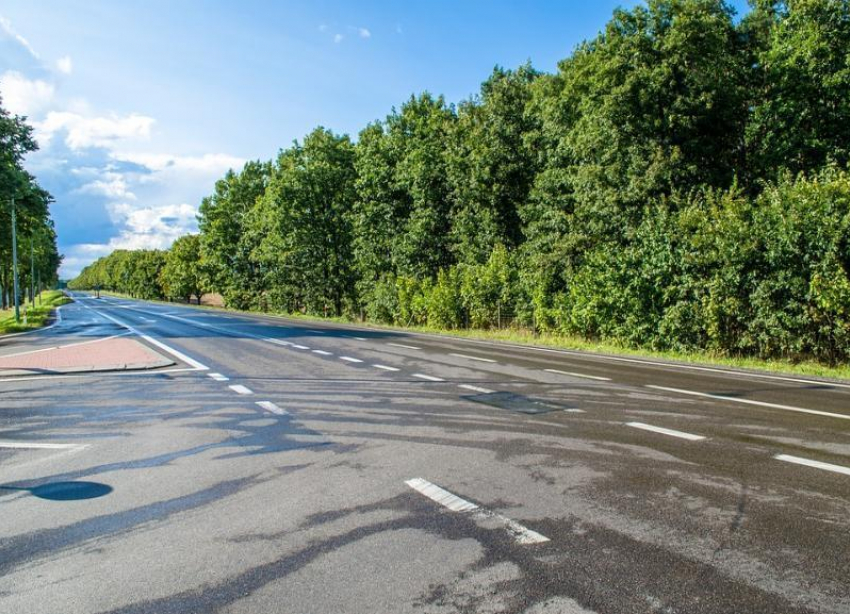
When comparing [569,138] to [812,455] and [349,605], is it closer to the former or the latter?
[812,455]

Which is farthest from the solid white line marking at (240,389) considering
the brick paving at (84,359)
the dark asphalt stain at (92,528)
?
the dark asphalt stain at (92,528)

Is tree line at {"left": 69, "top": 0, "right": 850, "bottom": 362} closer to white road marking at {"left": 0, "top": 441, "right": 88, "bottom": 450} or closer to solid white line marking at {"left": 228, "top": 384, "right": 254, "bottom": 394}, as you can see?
solid white line marking at {"left": 228, "top": 384, "right": 254, "bottom": 394}

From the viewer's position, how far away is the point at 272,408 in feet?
27.9

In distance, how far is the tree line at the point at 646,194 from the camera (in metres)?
14.4

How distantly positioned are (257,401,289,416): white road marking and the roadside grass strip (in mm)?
3659

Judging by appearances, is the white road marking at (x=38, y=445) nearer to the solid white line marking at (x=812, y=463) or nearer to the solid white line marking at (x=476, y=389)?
the solid white line marking at (x=476, y=389)

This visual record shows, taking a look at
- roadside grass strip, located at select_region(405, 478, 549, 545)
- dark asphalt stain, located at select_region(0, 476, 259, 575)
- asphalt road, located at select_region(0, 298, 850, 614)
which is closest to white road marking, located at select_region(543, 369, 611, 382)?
asphalt road, located at select_region(0, 298, 850, 614)

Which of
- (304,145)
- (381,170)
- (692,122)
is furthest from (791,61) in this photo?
(304,145)

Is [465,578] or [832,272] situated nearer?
[465,578]

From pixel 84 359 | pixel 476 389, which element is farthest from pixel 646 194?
pixel 84 359

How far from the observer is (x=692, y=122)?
63.6 ft

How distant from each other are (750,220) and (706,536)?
1412cm

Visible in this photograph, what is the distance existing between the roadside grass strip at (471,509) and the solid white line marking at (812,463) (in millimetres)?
3158

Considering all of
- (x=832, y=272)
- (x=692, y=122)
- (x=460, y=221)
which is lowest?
(x=832, y=272)
